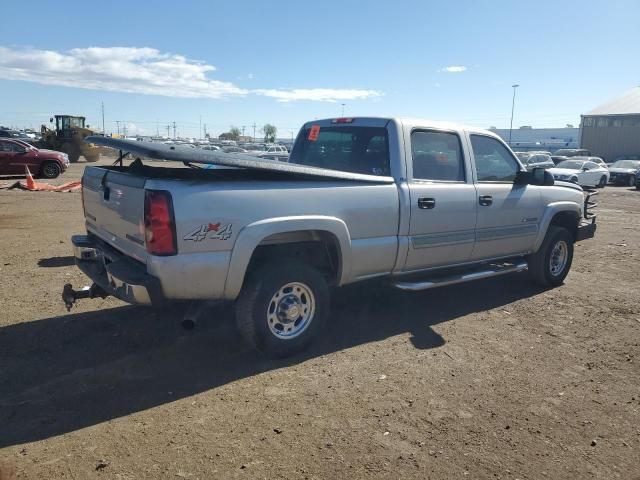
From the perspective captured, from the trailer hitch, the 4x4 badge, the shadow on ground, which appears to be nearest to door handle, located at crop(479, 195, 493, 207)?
the 4x4 badge

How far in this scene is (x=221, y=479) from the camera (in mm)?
2768

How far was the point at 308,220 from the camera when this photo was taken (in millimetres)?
4062

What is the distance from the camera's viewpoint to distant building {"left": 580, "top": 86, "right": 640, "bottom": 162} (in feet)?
173

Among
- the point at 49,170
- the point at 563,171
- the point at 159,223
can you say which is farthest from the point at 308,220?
the point at 563,171

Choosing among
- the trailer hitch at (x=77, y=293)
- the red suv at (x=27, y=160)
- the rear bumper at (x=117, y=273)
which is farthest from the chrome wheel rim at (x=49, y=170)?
the trailer hitch at (x=77, y=293)

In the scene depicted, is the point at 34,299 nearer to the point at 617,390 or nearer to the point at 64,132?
the point at 617,390

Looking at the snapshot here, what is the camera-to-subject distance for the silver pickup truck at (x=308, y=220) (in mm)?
3625

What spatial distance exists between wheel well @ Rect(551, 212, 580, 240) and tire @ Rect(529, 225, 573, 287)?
136 millimetres

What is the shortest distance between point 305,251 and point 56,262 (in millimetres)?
4143

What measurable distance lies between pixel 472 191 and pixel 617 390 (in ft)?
7.41

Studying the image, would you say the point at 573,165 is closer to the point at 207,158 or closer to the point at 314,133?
the point at 314,133

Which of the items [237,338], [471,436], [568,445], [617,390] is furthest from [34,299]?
[617,390]

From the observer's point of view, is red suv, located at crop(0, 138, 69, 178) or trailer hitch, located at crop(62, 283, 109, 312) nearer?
trailer hitch, located at crop(62, 283, 109, 312)

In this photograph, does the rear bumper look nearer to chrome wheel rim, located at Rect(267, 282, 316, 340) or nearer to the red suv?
chrome wheel rim, located at Rect(267, 282, 316, 340)
